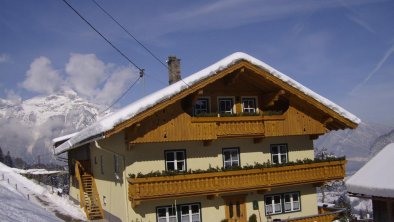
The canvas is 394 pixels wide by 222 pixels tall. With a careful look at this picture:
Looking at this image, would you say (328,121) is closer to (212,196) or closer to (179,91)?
(212,196)

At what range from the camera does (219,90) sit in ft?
76.6

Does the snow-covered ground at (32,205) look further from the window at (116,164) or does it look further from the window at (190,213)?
the window at (190,213)

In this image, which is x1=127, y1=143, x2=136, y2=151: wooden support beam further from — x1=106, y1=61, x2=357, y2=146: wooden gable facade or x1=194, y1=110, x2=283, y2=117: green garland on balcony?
x1=194, y1=110, x2=283, y2=117: green garland on balcony

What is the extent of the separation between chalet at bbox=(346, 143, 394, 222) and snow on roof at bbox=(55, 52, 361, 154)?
9.96m

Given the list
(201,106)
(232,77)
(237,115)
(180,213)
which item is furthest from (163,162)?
(232,77)

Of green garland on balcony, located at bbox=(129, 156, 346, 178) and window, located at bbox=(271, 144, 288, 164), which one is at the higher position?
window, located at bbox=(271, 144, 288, 164)

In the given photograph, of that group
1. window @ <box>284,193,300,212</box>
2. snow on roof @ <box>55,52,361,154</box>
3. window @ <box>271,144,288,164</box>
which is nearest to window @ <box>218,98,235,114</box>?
snow on roof @ <box>55,52,361,154</box>

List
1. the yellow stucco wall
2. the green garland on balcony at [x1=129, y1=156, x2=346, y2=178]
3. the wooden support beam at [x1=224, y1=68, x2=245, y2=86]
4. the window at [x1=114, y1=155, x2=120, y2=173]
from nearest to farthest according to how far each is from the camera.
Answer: the green garland on balcony at [x1=129, y1=156, x2=346, y2=178] → the yellow stucco wall → the window at [x1=114, y1=155, x2=120, y2=173] → the wooden support beam at [x1=224, y1=68, x2=245, y2=86]

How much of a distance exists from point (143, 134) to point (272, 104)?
25.2ft

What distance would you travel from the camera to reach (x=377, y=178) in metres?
11.4

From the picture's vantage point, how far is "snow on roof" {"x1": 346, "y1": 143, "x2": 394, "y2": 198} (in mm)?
10883

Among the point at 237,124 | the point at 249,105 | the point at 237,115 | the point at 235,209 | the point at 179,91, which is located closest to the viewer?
the point at 179,91

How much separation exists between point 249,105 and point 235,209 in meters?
5.75

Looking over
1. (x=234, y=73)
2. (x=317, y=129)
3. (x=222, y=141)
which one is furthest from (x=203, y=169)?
(x=317, y=129)
